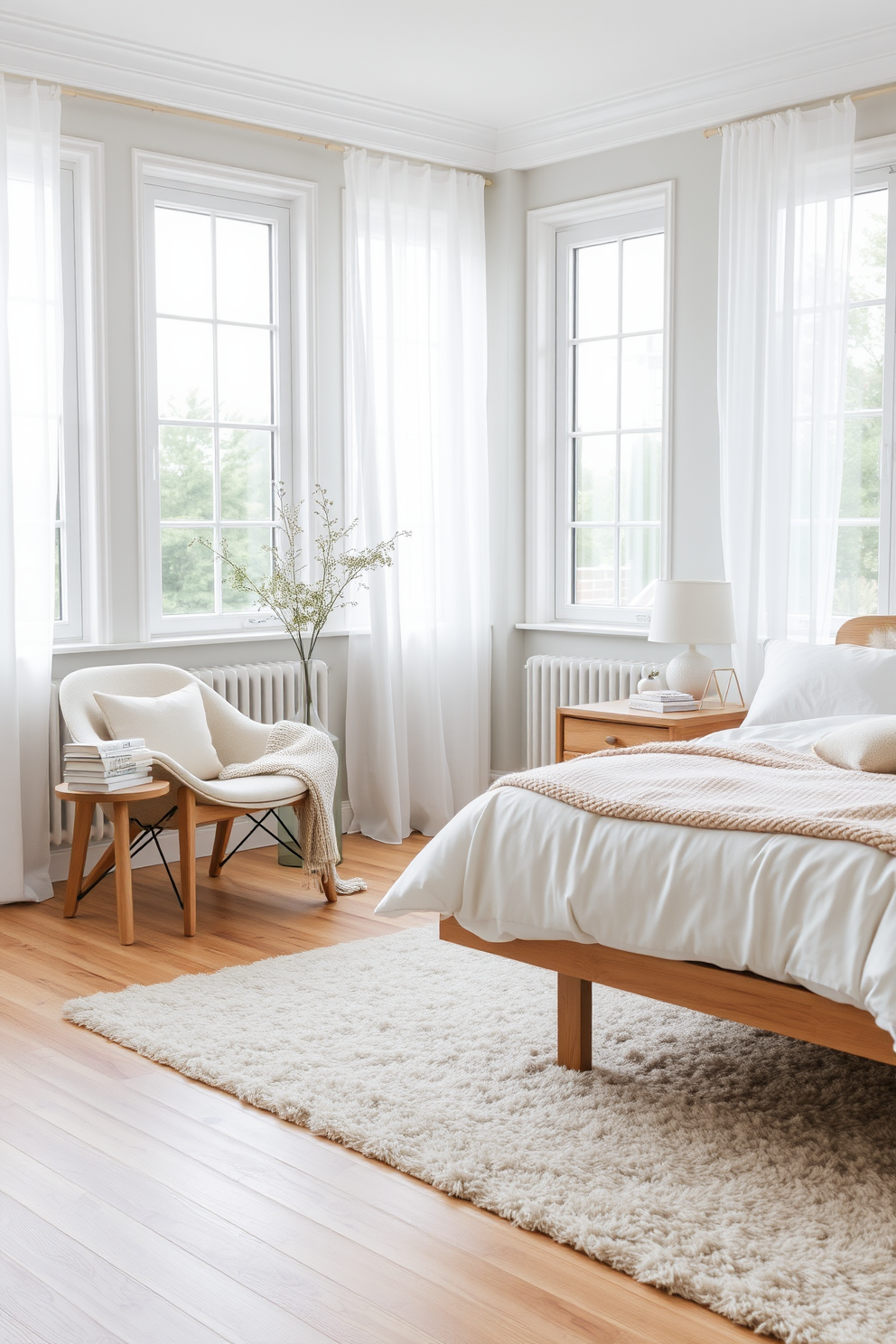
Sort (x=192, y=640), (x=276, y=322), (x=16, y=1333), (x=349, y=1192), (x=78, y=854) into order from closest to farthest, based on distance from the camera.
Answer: (x=16, y=1333) → (x=349, y=1192) → (x=78, y=854) → (x=192, y=640) → (x=276, y=322)

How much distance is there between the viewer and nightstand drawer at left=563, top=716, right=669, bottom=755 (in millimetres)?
4633

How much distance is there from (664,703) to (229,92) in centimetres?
278

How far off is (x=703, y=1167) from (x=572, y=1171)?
24 centimetres

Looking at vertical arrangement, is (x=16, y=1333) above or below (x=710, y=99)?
below

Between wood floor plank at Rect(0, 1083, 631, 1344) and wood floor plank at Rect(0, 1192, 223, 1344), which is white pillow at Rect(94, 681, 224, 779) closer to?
wood floor plank at Rect(0, 1083, 631, 1344)

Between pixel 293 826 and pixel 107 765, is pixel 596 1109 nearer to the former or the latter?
pixel 107 765

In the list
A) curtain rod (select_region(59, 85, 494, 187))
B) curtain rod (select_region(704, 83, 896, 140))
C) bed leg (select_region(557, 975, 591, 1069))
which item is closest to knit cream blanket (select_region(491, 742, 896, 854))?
bed leg (select_region(557, 975, 591, 1069))

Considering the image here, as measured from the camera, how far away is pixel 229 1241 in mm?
2273

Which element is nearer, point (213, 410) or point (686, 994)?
point (686, 994)

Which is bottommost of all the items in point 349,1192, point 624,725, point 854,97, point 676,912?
point 349,1192

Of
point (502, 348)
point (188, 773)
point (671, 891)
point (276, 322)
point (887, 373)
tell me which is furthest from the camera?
point (502, 348)

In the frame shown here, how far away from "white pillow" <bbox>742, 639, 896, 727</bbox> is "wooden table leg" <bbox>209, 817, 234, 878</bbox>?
198cm

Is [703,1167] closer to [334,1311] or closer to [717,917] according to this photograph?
[717,917]

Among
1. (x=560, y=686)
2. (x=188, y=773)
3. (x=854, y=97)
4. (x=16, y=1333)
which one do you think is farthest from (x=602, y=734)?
(x=16, y=1333)
